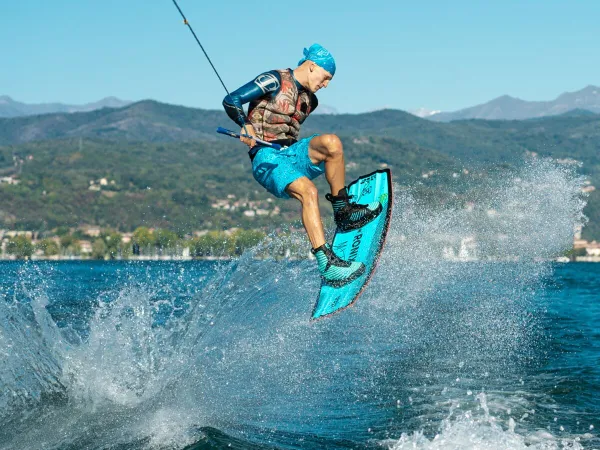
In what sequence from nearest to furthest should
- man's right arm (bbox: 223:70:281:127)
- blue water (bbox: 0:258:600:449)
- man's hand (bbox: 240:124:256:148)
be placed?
1. blue water (bbox: 0:258:600:449)
2. man's right arm (bbox: 223:70:281:127)
3. man's hand (bbox: 240:124:256:148)

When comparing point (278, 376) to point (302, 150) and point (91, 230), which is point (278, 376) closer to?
point (302, 150)

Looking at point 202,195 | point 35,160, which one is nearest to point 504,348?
point 202,195

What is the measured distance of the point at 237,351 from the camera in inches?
397

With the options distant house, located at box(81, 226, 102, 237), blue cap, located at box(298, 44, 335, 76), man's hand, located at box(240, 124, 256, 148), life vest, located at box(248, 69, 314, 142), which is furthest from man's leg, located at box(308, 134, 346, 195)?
distant house, located at box(81, 226, 102, 237)

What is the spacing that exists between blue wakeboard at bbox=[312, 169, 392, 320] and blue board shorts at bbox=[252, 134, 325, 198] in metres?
0.63

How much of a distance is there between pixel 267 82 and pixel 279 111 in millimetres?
334

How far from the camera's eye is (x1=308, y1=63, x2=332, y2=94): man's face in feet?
26.2

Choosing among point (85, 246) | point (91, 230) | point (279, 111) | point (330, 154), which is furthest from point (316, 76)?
point (91, 230)

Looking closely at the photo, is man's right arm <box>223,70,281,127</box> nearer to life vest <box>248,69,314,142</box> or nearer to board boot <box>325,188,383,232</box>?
life vest <box>248,69,314,142</box>

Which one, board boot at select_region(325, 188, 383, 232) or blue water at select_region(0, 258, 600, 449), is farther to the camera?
board boot at select_region(325, 188, 383, 232)

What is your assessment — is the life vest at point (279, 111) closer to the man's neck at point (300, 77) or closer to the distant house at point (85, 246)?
the man's neck at point (300, 77)

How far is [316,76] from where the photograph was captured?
801 cm

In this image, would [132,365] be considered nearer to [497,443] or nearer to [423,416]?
[423,416]

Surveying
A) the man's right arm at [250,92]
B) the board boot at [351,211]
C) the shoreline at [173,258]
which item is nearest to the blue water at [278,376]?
the board boot at [351,211]
